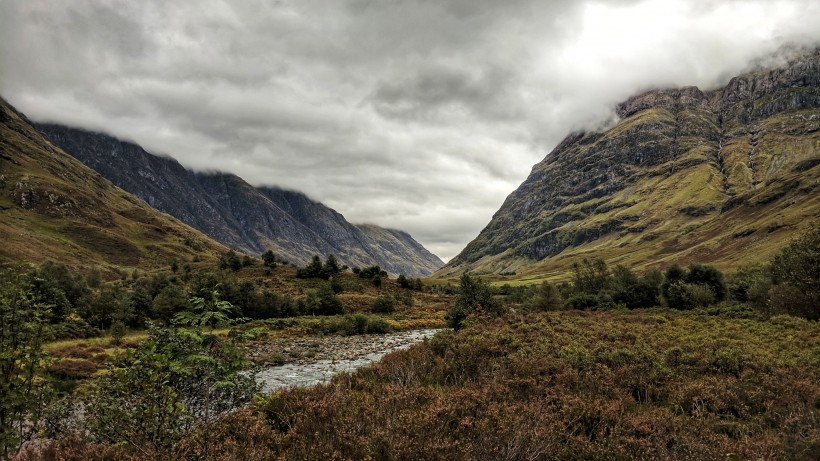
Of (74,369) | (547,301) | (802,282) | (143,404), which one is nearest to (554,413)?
(143,404)

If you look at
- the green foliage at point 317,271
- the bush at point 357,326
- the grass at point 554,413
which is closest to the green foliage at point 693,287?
the grass at point 554,413

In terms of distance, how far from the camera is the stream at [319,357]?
85.9ft

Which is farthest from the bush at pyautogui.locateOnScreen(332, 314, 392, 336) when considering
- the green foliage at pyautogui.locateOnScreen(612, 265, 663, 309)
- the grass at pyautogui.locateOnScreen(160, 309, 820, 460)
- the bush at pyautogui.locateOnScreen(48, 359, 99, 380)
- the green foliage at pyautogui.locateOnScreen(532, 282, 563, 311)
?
the grass at pyautogui.locateOnScreen(160, 309, 820, 460)

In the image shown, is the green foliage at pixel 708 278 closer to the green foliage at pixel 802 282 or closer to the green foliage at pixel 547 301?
the green foliage at pixel 547 301

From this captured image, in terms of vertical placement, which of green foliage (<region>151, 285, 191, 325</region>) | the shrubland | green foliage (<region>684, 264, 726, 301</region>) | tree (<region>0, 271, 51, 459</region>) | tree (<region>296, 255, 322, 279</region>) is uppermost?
green foliage (<region>684, 264, 726, 301</region>)

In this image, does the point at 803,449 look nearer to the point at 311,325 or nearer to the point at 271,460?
the point at 271,460

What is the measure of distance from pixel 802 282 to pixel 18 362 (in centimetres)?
4431

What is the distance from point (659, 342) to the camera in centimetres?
2061

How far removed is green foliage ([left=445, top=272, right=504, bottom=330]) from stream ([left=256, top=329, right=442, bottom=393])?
544 centimetres

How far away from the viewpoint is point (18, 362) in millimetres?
7121

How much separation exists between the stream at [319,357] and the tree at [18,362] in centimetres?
1584

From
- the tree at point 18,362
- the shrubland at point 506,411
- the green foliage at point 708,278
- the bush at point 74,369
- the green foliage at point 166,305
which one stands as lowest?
the bush at point 74,369

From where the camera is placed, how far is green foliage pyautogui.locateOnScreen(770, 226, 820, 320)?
99.9ft

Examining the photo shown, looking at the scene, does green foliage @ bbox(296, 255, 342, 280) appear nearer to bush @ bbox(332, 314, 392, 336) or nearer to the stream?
bush @ bbox(332, 314, 392, 336)
